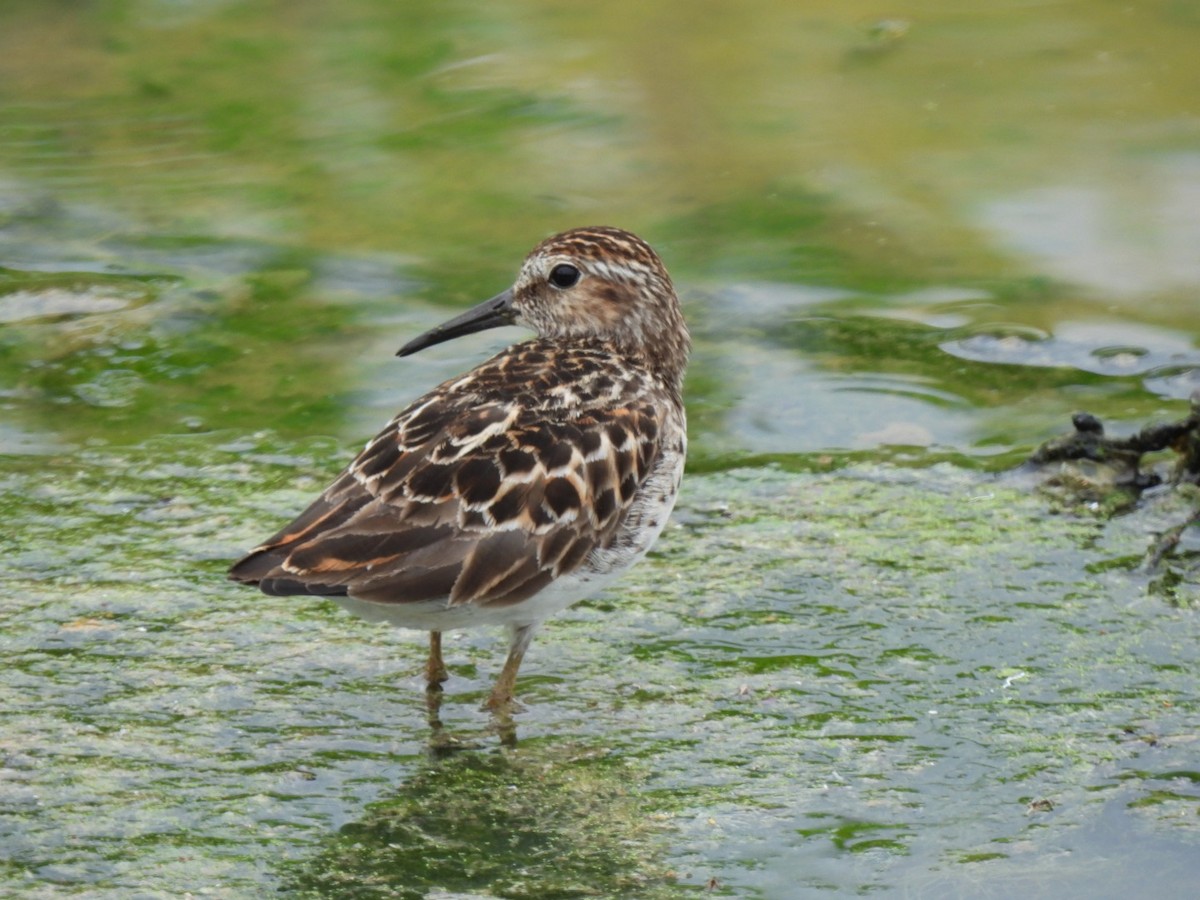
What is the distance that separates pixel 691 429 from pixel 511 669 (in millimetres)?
2845

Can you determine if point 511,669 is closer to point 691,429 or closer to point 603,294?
point 603,294

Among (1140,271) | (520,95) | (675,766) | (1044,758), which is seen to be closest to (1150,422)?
(1140,271)

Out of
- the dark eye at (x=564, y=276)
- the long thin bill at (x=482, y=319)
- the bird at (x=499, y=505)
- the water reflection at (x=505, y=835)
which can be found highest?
the dark eye at (x=564, y=276)

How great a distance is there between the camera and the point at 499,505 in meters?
6.05

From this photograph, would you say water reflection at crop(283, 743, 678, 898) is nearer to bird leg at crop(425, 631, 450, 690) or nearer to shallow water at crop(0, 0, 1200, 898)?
shallow water at crop(0, 0, 1200, 898)

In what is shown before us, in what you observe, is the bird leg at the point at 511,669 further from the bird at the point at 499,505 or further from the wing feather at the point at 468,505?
the wing feather at the point at 468,505

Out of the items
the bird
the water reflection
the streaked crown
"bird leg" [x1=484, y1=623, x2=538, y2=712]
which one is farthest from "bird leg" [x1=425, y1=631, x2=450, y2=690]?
the streaked crown

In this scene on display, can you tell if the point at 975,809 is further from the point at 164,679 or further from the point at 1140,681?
the point at 164,679

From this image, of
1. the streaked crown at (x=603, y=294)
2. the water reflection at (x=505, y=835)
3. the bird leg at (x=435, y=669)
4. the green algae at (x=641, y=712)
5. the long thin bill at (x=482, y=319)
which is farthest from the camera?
the long thin bill at (x=482, y=319)

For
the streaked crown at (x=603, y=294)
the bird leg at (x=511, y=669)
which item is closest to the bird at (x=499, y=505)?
the bird leg at (x=511, y=669)

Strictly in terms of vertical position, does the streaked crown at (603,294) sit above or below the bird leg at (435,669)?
above

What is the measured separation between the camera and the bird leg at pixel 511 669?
630 cm

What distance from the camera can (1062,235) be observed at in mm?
10742

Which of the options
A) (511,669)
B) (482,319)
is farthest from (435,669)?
(482,319)
